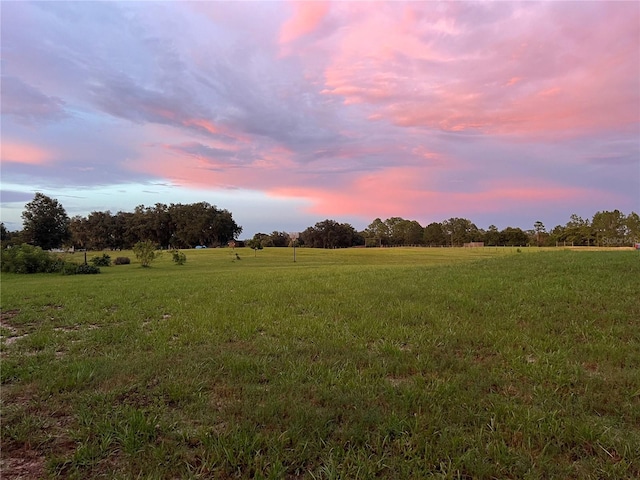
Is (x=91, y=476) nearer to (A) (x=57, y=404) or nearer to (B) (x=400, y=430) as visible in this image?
(A) (x=57, y=404)

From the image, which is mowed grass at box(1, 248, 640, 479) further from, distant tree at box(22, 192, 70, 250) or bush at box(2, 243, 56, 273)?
distant tree at box(22, 192, 70, 250)

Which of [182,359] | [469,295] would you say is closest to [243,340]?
[182,359]

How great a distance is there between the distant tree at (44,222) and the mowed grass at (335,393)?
184 feet

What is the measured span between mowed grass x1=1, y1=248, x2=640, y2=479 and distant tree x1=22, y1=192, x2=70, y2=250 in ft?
184

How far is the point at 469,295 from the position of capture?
27.1 feet

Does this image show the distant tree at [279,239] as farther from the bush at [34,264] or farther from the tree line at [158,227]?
the bush at [34,264]

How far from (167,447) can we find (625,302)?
803 cm

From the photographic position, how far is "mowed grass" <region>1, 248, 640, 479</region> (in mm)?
2605

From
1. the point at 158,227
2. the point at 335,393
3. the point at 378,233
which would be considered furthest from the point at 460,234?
the point at 335,393

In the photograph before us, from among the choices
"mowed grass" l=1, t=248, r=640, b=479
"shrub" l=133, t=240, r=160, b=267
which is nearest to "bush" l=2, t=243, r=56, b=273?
"shrub" l=133, t=240, r=160, b=267

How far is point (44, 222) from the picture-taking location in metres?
53.1

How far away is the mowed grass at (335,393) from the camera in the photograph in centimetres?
261

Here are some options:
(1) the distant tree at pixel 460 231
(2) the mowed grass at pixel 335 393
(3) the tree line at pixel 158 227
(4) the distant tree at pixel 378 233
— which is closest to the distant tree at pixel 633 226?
(1) the distant tree at pixel 460 231

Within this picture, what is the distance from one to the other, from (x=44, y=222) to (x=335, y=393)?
207 ft
